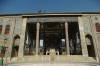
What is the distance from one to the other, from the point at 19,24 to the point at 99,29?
47.8ft

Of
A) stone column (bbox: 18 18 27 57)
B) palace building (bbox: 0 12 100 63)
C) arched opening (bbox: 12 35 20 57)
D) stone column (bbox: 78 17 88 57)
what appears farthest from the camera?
arched opening (bbox: 12 35 20 57)

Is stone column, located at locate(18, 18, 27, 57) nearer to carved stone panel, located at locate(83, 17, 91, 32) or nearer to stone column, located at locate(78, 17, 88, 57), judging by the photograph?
stone column, located at locate(78, 17, 88, 57)

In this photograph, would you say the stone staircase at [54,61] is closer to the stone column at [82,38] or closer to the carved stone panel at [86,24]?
the stone column at [82,38]

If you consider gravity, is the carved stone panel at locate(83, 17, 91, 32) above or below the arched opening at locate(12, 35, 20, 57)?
above

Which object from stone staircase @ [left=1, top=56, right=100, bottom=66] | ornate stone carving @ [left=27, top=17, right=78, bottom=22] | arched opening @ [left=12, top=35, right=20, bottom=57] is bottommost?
stone staircase @ [left=1, top=56, right=100, bottom=66]

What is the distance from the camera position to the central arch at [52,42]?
3055cm

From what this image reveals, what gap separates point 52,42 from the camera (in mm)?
31094

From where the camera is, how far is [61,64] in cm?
1766

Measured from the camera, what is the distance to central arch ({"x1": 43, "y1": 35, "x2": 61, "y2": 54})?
30.6 m

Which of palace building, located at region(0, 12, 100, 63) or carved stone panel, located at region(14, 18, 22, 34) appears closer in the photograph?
palace building, located at region(0, 12, 100, 63)

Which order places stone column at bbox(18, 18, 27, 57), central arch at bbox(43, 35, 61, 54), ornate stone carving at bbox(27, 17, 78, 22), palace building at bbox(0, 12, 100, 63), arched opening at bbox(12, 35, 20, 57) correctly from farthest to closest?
central arch at bbox(43, 35, 61, 54) < ornate stone carving at bbox(27, 17, 78, 22) < arched opening at bbox(12, 35, 20, 57) < palace building at bbox(0, 12, 100, 63) < stone column at bbox(18, 18, 27, 57)

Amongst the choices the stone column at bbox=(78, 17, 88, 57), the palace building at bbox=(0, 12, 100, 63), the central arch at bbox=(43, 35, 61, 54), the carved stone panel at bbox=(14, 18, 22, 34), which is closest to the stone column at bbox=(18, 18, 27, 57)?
the palace building at bbox=(0, 12, 100, 63)

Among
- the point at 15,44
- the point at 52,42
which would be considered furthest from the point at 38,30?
the point at 52,42

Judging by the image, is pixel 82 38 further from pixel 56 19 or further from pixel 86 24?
pixel 56 19
